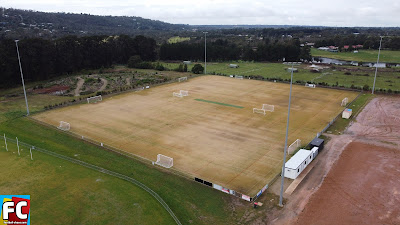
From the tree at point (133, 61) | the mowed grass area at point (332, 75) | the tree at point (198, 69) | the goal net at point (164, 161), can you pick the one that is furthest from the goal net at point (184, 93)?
the tree at point (133, 61)

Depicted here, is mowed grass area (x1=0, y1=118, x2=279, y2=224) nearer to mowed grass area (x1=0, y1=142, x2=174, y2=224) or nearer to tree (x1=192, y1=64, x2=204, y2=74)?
mowed grass area (x1=0, y1=142, x2=174, y2=224)

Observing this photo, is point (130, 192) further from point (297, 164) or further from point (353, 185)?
point (353, 185)

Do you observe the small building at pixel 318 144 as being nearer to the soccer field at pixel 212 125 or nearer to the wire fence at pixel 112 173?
the soccer field at pixel 212 125

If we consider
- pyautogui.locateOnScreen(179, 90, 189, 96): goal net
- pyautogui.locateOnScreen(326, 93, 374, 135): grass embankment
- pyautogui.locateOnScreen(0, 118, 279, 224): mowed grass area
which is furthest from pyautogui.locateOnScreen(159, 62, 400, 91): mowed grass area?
pyautogui.locateOnScreen(0, 118, 279, 224): mowed grass area

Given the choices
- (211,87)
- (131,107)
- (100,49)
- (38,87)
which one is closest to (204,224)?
(131,107)

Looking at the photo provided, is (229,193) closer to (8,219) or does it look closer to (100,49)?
(8,219)

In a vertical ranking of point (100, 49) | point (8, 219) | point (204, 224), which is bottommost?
point (204, 224)

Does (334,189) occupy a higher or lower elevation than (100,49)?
lower
